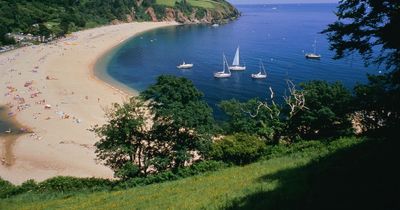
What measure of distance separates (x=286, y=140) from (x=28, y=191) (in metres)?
23.9

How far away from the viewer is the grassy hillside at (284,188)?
15.0 metres

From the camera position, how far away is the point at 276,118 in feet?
131

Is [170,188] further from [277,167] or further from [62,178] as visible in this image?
[62,178]

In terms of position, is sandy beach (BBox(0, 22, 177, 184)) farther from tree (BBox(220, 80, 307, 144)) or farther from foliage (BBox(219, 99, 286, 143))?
tree (BBox(220, 80, 307, 144))

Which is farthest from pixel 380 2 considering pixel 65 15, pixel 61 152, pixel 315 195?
pixel 65 15

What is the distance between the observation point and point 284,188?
58.5 feet

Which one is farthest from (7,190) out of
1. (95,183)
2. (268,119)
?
(268,119)

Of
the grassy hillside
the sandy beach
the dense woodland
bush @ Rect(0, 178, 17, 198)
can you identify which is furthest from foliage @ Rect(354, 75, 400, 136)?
bush @ Rect(0, 178, 17, 198)

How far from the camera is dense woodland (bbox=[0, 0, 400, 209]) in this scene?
46.8 feet

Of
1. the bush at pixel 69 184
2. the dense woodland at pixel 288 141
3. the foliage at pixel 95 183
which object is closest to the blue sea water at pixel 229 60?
the dense woodland at pixel 288 141

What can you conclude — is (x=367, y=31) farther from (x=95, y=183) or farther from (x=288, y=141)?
(x=95, y=183)

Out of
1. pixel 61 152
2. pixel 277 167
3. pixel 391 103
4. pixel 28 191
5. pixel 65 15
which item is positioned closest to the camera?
pixel 391 103

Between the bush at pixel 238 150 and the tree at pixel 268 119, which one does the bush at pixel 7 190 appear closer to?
the bush at pixel 238 150

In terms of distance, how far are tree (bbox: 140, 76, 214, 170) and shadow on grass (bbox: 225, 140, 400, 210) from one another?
12.3 metres
